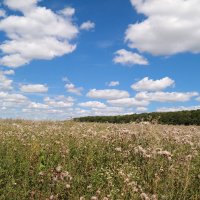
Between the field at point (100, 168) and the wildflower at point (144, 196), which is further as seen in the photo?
the field at point (100, 168)

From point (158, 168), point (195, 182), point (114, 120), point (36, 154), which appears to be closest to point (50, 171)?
point (36, 154)

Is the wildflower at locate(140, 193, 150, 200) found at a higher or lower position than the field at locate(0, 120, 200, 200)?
lower

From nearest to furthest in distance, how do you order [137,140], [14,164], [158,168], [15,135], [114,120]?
[158,168] < [14,164] < [137,140] < [15,135] < [114,120]

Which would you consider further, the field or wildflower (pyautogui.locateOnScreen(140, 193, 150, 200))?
the field

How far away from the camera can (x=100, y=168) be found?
9.56 meters

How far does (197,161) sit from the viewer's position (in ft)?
32.4

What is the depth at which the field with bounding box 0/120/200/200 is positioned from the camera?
816 cm

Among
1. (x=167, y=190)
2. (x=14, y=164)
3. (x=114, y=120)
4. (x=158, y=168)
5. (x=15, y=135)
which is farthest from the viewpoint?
(x=114, y=120)

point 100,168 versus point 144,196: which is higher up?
point 100,168

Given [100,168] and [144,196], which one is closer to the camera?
[144,196]

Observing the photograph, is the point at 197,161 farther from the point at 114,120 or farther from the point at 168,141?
the point at 114,120

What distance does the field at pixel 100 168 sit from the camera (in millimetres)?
8156

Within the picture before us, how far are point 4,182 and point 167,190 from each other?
11.4 ft

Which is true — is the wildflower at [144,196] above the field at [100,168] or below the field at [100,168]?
below
